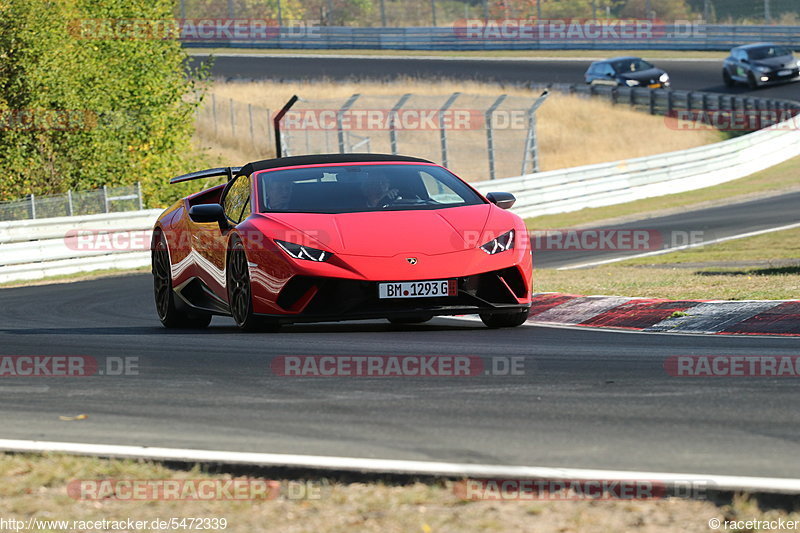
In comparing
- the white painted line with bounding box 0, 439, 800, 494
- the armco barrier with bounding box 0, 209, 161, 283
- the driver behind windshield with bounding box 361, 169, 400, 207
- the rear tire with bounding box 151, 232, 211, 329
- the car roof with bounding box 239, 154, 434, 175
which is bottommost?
the armco barrier with bounding box 0, 209, 161, 283

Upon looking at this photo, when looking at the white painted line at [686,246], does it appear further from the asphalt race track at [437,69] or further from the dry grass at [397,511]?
the asphalt race track at [437,69]

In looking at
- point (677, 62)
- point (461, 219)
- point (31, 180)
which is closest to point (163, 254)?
point (461, 219)

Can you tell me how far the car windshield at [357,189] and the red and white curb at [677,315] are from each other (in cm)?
136

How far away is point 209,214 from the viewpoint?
9609 mm

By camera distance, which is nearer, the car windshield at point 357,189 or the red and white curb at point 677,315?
the red and white curb at point 677,315

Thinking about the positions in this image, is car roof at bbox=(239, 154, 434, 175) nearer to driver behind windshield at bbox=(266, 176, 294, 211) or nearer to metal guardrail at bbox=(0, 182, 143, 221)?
driver behind windshield at bbox=(266, 176, 294, 211)

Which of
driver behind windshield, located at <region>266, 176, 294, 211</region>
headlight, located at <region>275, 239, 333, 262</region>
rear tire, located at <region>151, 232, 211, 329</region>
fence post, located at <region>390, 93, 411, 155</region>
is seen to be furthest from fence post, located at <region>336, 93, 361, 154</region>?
headlight, located at <region>275, 239, 333, 262</region>

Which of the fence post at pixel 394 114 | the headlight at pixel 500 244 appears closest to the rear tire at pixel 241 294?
the headlight at pixel 500 244

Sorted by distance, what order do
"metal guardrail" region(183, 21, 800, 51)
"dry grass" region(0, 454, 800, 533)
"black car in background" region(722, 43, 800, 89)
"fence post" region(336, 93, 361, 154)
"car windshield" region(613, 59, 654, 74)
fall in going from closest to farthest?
"dry grass" region(0, 454, 800, 533) → "fence post" region(336, 93, 361, 154) → "black car in background" region(722, 43, 800, 89) → "car windshield" region(613, 59, 654, 74) → "metal guardrail" region(183, 21, 800, 51)

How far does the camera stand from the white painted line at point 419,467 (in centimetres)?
420

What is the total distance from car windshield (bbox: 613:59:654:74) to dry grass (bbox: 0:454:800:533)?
44.6 m

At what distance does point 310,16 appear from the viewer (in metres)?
68.7

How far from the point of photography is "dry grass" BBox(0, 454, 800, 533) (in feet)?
12.9

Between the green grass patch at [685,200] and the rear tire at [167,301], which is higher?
the rear tire at [167,301]
